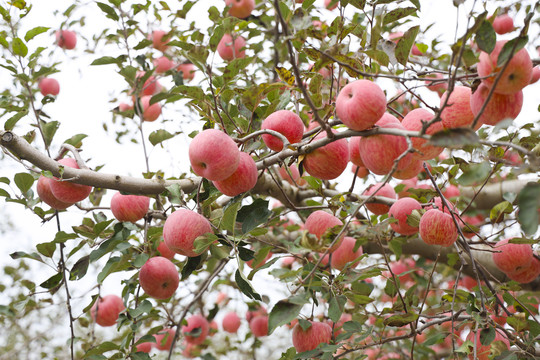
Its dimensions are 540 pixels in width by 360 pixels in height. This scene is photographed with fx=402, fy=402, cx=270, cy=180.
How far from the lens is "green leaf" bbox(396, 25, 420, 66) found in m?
1.11

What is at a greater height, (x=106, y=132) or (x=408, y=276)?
(x=106, y=132)

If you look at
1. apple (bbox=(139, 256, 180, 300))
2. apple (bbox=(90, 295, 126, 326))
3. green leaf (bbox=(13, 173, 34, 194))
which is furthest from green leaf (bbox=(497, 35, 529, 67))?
apple (bbox=(90, 295, 126, 326))

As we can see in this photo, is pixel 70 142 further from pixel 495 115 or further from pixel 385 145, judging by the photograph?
pixel 495 115

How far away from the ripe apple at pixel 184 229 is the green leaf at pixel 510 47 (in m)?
0.89

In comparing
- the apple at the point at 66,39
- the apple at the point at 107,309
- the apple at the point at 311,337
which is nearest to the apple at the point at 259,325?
the apple at the point at 107,309

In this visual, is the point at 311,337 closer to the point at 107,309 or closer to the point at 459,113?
the point at 459,113

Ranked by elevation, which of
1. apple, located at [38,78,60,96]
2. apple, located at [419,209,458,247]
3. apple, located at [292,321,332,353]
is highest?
apple, located at [38,78,60,96]

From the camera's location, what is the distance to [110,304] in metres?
2.14

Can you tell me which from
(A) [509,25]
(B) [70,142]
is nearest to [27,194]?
(B) [70,142]

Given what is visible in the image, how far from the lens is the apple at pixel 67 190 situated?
1396 millimetres

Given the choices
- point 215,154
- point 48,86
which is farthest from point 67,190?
point 48,86

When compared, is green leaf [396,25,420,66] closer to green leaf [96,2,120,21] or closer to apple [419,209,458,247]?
apple [419,209,458,247]

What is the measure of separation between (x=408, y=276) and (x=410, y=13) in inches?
81.4

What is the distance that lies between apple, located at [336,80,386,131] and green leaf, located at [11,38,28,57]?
4.75 feet
